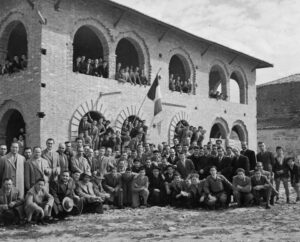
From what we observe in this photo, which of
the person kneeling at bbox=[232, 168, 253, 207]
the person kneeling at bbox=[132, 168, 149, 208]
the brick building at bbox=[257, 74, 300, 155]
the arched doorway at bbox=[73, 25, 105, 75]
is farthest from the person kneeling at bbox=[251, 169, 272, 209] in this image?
the brick building at bbox=[257, 74, 300, 155]

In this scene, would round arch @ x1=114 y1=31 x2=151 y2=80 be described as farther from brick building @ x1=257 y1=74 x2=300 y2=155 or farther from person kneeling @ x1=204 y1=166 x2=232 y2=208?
brick building @ x1=257 y1=74 x2=300 y2=155

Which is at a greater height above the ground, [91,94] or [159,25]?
[159,25]

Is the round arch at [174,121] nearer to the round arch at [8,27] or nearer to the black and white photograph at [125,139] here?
the black and white photograph at [125,139]

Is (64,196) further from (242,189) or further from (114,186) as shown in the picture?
(242,189)

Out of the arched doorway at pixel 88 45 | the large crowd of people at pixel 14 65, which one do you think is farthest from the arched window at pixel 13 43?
the arched doorway at pixel 88 45

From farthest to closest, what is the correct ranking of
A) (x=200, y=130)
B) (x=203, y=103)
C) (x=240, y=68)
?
(x=240, y=68) → (x=203, y=103) → (x=200, y=130)

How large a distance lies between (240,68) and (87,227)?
15.6 meters

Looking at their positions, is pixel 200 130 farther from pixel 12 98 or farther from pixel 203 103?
pixel 12 98

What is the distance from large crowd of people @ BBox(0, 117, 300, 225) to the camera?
8.45 m

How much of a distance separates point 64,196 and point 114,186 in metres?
2.03

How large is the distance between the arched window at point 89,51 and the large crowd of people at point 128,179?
12.2ft

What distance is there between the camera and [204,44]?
772 inches

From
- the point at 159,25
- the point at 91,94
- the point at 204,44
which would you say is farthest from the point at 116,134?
the point at 204,44

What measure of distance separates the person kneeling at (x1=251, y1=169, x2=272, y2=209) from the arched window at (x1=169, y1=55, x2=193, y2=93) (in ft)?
26.2
